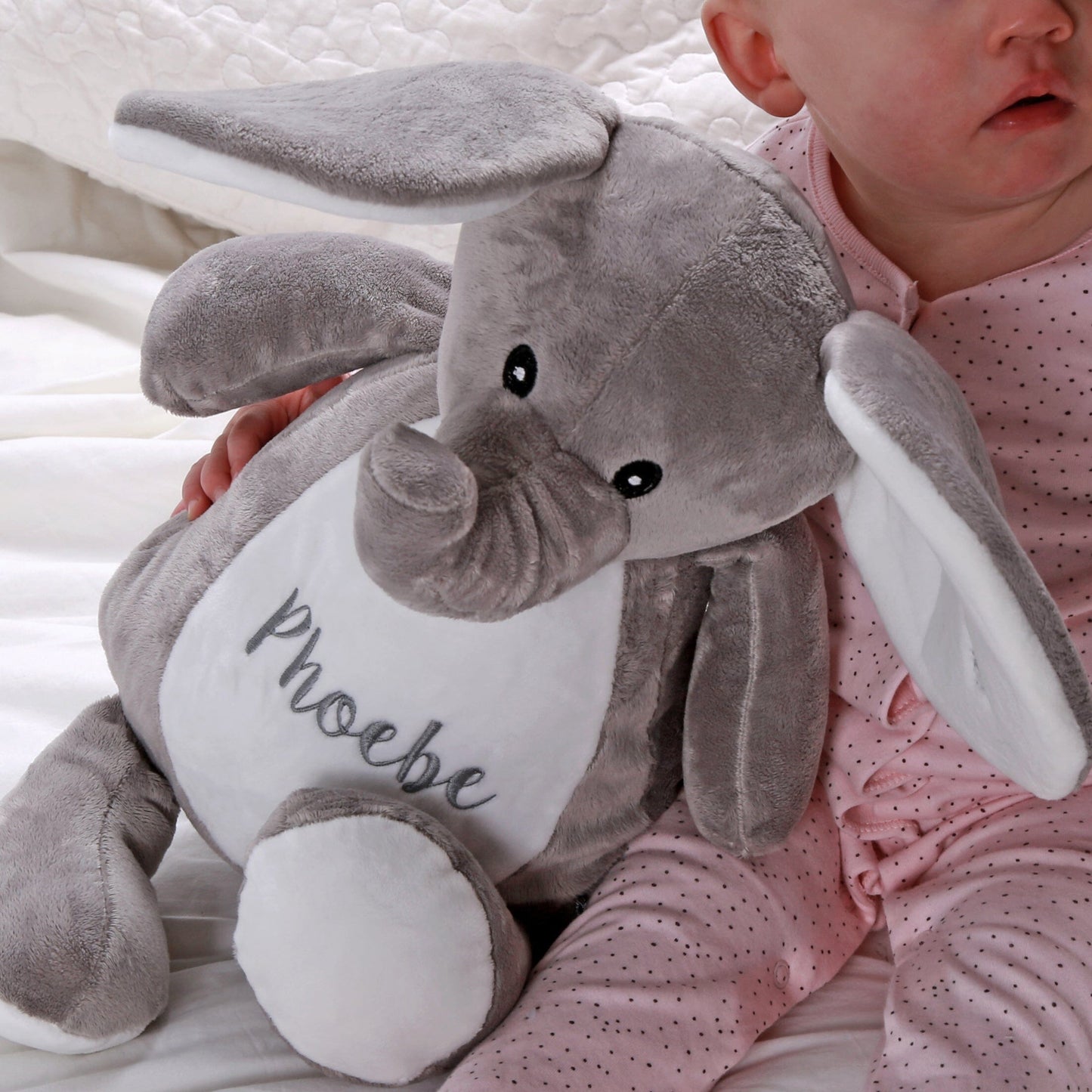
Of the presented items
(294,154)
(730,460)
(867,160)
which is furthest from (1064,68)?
(294,154)

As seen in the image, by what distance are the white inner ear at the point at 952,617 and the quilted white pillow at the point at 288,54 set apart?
0.64 m

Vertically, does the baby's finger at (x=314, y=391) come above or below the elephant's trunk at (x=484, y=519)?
below

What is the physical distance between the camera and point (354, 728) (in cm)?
66

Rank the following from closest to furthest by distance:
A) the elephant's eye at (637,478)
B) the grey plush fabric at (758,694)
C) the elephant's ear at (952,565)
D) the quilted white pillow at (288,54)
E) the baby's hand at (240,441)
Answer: the elephant's ear at (952,565), the elephant's eye at (637,478), the grey plush fabric at (758,694), the baby's hand at (240,441), the quilted white pillow at (288,54)

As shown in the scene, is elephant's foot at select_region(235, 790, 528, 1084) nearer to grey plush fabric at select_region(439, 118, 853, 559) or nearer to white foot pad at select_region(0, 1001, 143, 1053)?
white foot pad at select_region(0, 1001, 143, 1053)

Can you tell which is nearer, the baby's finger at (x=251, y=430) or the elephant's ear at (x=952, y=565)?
the elephant's ear at (x=952, y=565)

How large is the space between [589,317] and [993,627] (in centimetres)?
22

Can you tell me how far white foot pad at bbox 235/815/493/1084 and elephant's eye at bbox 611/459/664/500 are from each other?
0.69 ft

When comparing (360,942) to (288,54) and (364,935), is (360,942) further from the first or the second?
(288,54)

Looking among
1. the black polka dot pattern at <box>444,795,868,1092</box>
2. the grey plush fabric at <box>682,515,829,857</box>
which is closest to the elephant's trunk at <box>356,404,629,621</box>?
the grey plush fabric at <box>682,515,829,857</box>

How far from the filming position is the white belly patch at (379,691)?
656 mm

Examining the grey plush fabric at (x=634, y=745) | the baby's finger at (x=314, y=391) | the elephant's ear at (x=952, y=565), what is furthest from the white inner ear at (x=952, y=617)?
the baby's finger at (x=314, y=391)

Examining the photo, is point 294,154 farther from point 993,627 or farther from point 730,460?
point 993,627

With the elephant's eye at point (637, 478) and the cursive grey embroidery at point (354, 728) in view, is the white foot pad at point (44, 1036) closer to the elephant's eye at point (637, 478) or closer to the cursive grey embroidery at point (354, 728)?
the cursive grey embroidery at point (354, 728)
